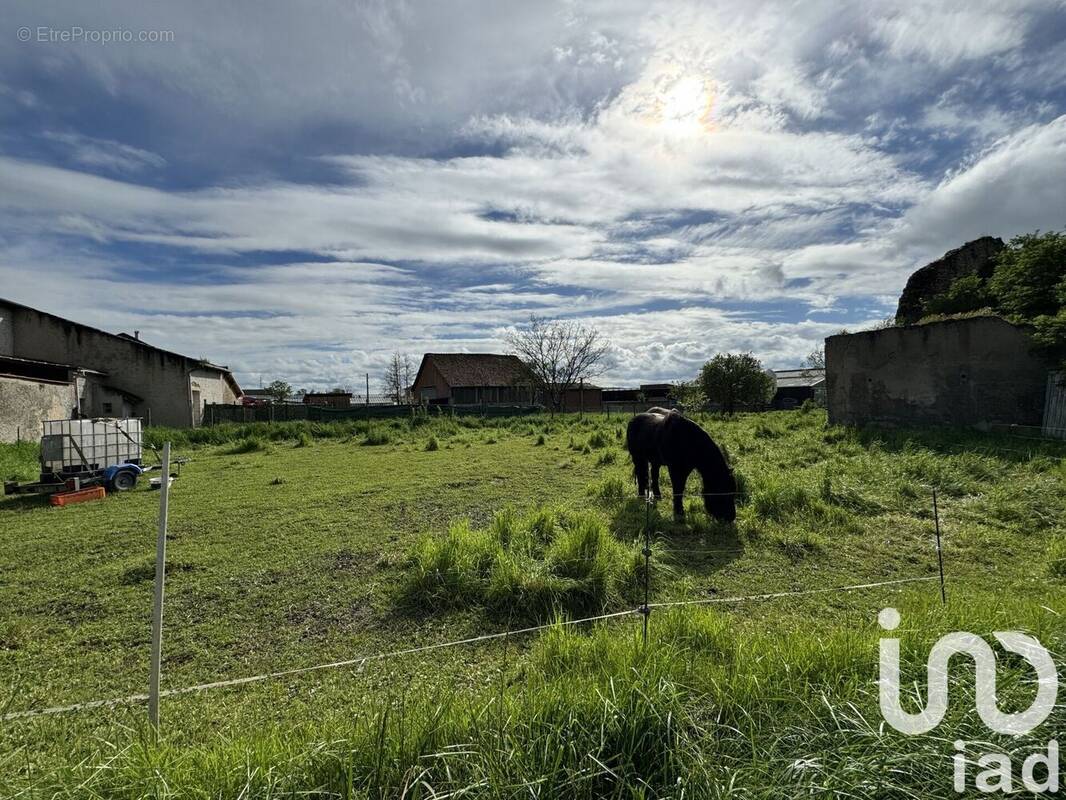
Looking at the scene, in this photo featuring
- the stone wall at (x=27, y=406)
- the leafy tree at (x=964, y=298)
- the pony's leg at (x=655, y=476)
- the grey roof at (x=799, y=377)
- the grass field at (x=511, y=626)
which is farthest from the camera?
the grey roof at (x=799, y=377)

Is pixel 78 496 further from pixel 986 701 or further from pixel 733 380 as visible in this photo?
pixel 733 380

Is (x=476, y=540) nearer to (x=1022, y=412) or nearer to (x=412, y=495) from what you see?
(x=412, y=495)

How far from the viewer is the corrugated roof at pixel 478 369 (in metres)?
45.5

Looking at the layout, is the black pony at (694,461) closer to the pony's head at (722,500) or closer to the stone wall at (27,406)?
the pony's head at (722,500)

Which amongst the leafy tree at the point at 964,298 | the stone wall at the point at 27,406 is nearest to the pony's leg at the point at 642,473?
the leafy tree at the point at 964,298

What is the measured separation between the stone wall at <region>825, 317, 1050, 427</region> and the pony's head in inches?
409

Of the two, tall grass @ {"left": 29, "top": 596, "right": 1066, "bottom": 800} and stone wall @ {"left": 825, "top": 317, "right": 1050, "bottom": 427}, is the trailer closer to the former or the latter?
Answer: tall grass @ {"left": 29, "top": 596, "right": 1066, "bottom": 800}

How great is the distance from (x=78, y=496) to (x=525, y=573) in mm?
9759

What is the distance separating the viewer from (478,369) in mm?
47312

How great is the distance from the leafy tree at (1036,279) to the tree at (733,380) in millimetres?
15428

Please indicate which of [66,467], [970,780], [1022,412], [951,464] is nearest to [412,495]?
[66,467]

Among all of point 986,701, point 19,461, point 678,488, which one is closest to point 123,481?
point 19,461

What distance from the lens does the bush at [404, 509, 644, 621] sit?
4.40 m

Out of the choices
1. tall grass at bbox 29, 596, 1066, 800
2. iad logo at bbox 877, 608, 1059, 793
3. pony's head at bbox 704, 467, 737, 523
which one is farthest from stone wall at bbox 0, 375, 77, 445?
iad logo at bbox 877, 608, 1059, 793
